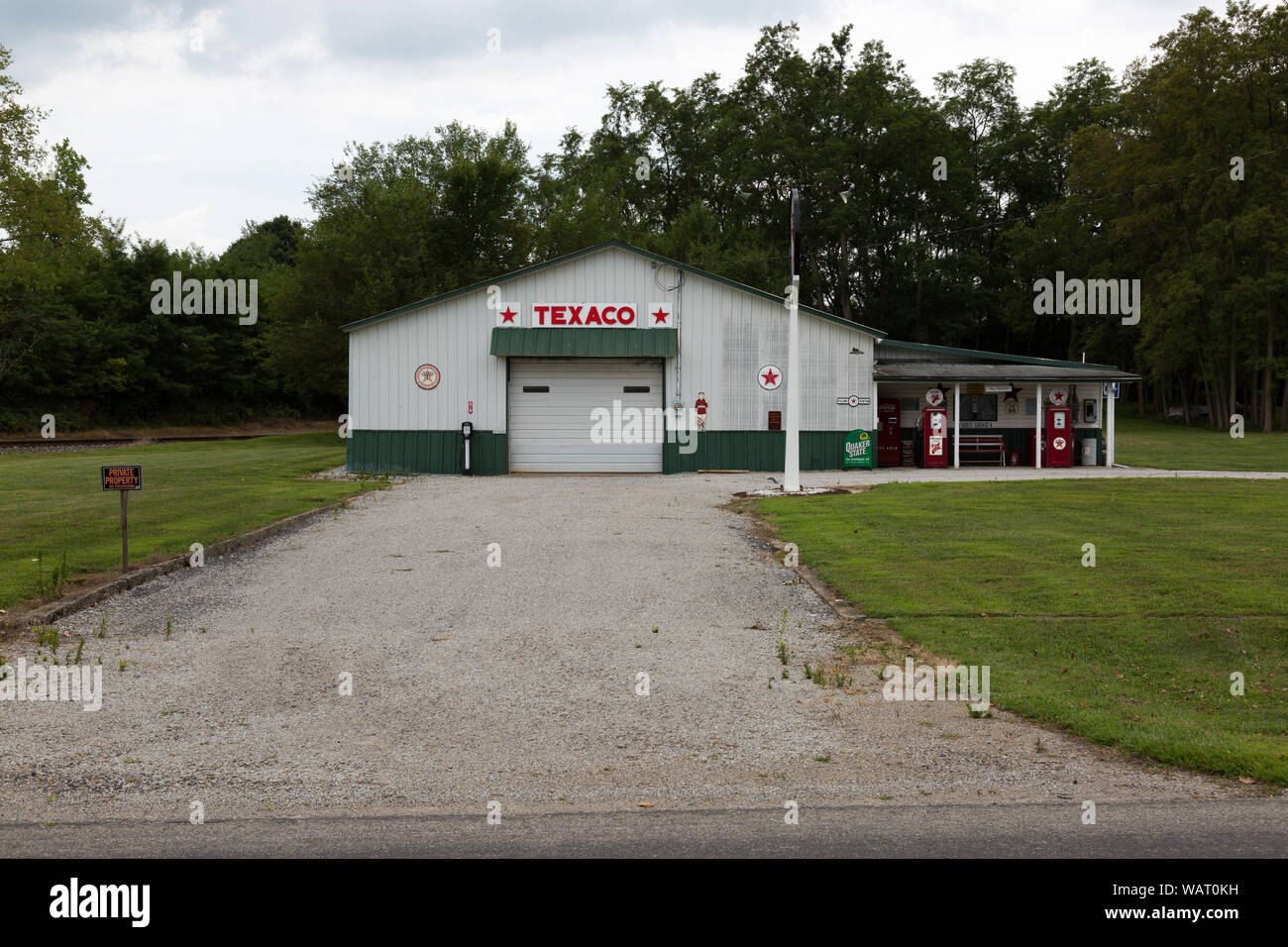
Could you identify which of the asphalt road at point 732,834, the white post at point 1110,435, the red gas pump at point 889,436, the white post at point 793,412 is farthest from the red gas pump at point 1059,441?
the asphalt road at point 732,834

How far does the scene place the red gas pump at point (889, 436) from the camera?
28.9 m

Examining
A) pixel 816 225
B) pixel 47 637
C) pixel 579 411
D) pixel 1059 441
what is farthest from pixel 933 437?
pixel 816 225

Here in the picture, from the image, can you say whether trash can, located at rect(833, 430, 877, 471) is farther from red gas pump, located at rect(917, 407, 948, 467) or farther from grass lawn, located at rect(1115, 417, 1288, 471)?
grass lawn, located at rect(1115, 417, 1288, 471)

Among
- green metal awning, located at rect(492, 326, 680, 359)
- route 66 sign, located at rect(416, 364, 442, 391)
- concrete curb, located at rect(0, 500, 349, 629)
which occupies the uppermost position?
green metal awning, located at rect(492, 326, 680, 359)

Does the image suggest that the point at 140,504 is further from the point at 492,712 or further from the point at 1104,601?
the point at 1104,601

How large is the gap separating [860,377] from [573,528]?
1423 cm

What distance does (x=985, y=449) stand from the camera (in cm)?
2888

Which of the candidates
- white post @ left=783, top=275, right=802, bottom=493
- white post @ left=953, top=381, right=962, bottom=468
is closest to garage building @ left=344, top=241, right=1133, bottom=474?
white post @ left=953, top=381, right=962, bottom=468

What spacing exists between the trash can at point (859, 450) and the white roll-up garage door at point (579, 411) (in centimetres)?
495

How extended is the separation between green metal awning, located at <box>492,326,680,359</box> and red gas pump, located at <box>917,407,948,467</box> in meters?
7.36

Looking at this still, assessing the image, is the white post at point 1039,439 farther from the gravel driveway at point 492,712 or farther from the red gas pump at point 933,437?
the gravel driveway at point 492,712

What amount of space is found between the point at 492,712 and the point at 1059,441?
2519 cm

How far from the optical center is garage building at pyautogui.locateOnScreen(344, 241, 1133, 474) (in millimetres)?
26266

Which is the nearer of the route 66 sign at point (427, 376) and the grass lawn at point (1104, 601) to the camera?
the grass lawn at point (1104, 601)
